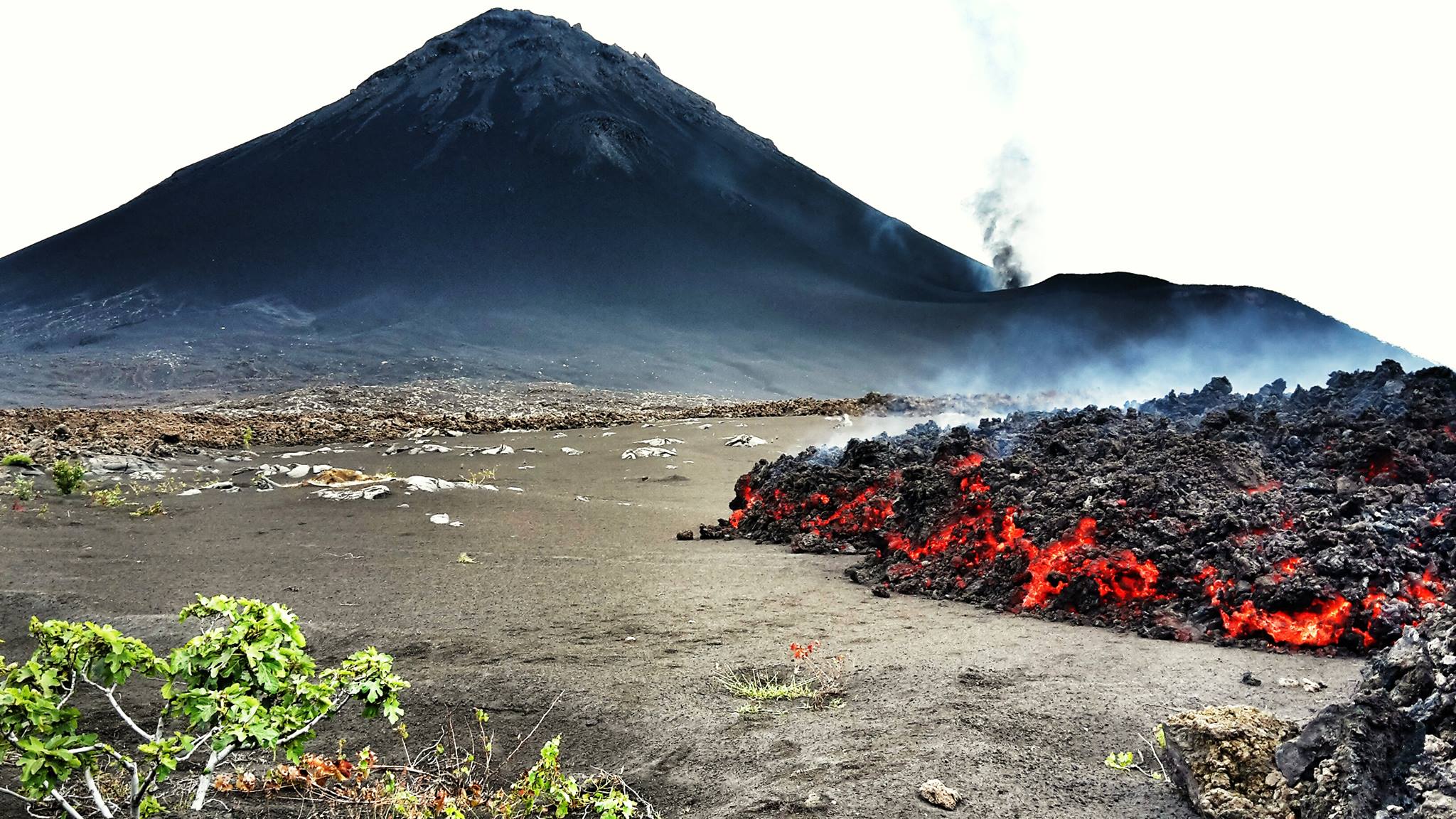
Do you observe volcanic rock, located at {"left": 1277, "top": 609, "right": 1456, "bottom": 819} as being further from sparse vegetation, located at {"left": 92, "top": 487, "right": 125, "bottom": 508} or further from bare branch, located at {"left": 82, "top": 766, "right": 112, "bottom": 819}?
sparse vegetation, located at {"left": 92, "top": 487, "right": 125, "bottom": 508}

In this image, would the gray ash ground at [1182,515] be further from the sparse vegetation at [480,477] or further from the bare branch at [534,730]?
the sparse vegetation at [480,477]

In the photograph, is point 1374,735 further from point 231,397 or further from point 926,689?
point 231,397

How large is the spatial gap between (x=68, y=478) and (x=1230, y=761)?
13364mm

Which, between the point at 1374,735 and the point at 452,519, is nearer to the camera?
the point at 1374,735

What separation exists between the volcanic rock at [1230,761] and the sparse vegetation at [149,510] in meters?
11.3

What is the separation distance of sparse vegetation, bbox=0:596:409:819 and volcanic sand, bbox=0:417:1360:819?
3.81 ft

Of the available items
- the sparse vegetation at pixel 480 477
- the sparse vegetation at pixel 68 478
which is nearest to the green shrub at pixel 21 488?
the sparse vegetation at pixel 68 478

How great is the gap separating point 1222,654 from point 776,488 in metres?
5.99

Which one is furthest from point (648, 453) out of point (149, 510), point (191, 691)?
point (191, 691)

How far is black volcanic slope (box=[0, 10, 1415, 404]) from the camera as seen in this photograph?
65.5 m

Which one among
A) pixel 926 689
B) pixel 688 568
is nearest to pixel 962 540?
pixel 688 568

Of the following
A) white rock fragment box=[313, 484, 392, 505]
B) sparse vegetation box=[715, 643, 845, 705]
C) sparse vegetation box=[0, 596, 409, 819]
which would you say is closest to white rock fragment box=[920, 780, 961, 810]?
sparse vegetation box=[715, 643, 845, 705]

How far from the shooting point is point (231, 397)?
44.7 meters

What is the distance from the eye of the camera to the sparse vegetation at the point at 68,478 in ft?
38.7
